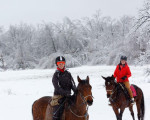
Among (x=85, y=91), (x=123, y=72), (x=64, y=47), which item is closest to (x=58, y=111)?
(x=85, y=91)

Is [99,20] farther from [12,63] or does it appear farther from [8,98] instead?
[8,98]

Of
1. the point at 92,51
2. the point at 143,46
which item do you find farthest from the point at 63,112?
the point at 92,51

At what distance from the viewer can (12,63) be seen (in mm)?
31266

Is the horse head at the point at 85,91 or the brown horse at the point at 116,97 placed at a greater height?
the horse head at the point at 85,91

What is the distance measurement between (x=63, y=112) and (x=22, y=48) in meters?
28.9

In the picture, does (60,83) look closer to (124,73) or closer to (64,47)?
(124,73)

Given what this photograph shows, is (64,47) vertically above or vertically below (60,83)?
above

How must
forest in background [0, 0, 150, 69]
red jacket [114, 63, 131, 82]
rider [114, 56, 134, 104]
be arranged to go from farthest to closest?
1. forest in background [0, 0, 150, 69]
2. red jacket [114, 63, 131, 82]
3. rider [114, 56, 134, 104]

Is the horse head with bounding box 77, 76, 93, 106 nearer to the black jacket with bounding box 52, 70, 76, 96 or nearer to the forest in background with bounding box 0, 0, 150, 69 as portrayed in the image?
the black jacket with bounding box 52, 70, 76, 96

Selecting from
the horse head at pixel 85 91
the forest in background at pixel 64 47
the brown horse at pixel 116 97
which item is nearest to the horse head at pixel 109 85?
the brown horse at pixel 116 97

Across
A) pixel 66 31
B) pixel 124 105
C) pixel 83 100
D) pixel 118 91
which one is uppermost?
pixel 66 31

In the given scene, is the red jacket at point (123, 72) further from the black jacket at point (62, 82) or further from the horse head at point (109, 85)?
the black jacket at point (62, 82)

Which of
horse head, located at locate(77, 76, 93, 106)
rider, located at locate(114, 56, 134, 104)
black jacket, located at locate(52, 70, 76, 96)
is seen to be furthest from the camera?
rider, located at locate(114, 56, 134, 104)

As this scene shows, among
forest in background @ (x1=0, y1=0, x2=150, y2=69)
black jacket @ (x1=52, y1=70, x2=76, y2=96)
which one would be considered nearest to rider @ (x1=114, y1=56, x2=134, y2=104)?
black jacket @ (x1=52, y1=70, x2=76, y2=96)
